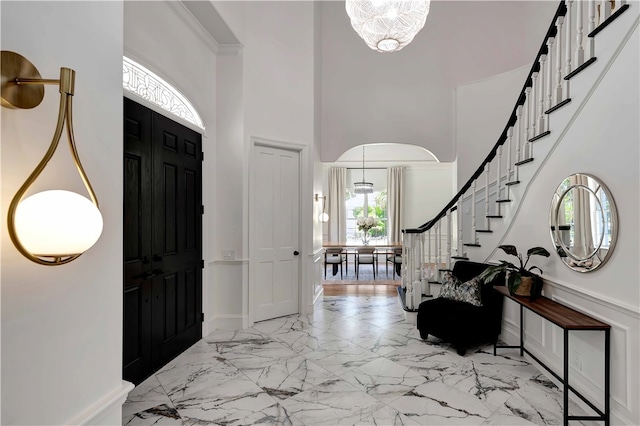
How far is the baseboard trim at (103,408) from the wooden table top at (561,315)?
2.58 meters

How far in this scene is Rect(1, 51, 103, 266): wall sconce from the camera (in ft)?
3.06

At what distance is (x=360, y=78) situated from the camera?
267 inches

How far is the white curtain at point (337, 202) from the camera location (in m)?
10.8

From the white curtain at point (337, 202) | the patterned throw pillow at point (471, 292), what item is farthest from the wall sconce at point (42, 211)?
the white curtain at point (337, 202)

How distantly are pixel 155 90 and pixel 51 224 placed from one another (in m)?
2.81

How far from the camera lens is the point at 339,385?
3008mm

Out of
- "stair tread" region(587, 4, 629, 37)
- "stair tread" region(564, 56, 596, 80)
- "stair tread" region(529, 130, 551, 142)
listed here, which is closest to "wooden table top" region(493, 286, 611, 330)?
"stair tread" region(529, 130, 551, 142)

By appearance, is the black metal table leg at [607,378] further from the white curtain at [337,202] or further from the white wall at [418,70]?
the white curtain at [337,202]

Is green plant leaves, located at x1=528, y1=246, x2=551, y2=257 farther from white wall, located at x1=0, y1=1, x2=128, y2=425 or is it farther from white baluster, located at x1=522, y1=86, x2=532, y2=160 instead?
white wall, located at x1=0, y1=1, x2=128, y2=425

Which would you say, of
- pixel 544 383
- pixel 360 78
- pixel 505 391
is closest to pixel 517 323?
pixel 544 383

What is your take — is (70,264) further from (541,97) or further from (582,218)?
(541,97)

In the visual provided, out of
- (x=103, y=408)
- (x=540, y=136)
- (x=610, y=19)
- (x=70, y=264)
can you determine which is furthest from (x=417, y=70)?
(x=103, y=408)

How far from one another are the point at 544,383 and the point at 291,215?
351 cm

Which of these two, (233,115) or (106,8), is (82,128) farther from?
(233,115)
